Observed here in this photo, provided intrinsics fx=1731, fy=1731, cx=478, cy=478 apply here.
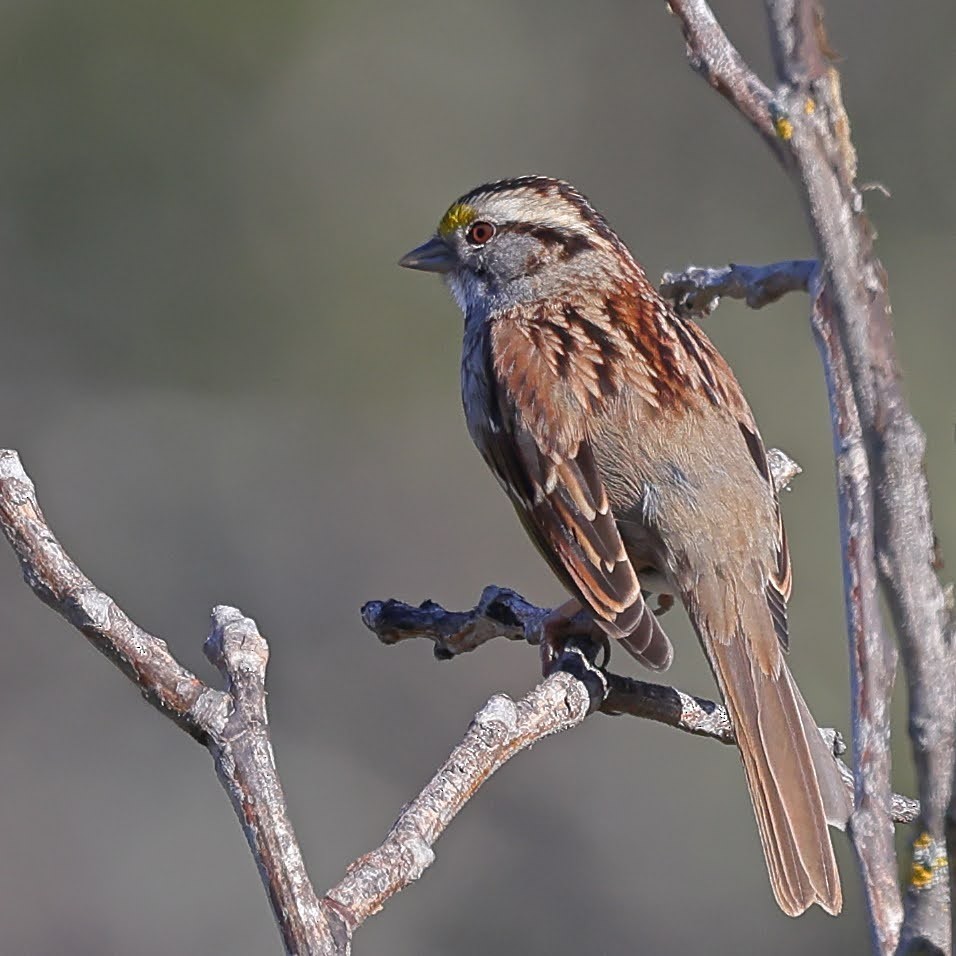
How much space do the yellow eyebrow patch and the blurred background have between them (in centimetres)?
241

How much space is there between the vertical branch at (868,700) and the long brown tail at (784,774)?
119cm

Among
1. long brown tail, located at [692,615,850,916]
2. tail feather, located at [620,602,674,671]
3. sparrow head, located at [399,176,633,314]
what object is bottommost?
long brown tail, located at [692,615,850,916]

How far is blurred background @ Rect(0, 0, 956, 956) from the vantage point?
22.0 feet

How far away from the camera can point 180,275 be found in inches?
333

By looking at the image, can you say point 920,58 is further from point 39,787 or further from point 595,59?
point 39,787

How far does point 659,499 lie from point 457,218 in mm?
1110

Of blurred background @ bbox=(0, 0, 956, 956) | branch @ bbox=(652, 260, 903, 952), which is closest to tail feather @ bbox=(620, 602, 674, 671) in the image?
branch @ bbox=(652, 260, 903, 952)

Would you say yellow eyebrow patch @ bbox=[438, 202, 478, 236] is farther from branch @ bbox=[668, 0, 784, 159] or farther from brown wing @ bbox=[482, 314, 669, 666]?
branch @ bbox=[668, 0, 784, 159]

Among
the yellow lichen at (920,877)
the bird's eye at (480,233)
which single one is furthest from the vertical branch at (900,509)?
the bird's eye at (480,233)

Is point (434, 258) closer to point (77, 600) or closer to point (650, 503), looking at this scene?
point (650, 503)

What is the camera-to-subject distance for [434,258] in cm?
417

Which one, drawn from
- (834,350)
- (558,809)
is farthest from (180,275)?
(834,350)

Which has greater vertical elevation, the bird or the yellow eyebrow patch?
the yellow eyebrow patch

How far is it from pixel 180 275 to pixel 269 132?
1.08 metres
